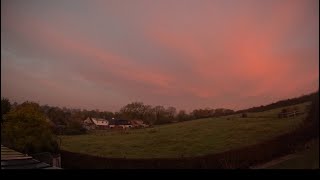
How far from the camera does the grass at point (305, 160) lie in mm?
4737

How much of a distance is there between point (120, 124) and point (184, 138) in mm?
648

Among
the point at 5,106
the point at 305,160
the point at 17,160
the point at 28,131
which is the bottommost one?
the point at 305,160

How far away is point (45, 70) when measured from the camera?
173 inches

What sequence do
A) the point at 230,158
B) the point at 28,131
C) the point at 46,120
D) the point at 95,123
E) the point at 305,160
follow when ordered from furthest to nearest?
the point at 305,160
the point at 230,158
the point at 95,123
the point at 46,120
the point at 28,131

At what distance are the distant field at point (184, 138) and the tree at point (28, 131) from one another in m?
0.18

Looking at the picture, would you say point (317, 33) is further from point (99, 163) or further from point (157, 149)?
point (99, 163)

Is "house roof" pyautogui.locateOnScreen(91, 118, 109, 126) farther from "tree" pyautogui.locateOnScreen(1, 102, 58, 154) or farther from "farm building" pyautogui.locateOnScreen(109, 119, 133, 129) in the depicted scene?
"tree" pyautogui.locateOnScreen(1, 102, 58, 154)

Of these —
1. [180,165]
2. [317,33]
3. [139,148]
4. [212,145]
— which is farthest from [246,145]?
[317,33]

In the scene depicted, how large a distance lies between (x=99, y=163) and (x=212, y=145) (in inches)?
45.0

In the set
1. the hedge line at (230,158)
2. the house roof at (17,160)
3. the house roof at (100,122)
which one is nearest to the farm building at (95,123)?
the house roof at (100,122)

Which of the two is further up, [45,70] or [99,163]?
[45,70]

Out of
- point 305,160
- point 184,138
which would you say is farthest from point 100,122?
point 305,160

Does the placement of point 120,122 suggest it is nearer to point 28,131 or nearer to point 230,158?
point 28,131

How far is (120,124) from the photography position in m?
4.56
